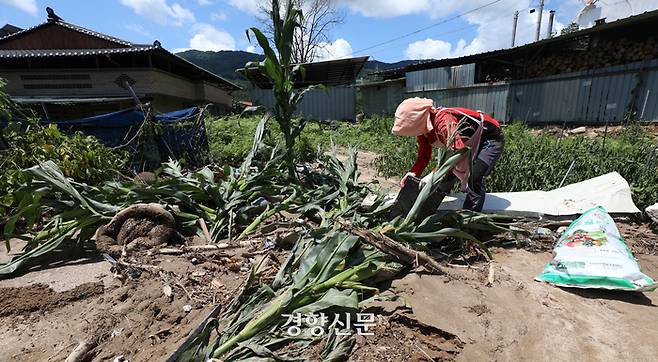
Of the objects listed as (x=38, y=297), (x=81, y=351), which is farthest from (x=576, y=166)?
(x=38, y=297)

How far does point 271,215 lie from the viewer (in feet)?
9.25

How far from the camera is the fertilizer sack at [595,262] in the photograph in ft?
5.60

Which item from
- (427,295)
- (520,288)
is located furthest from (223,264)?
(520,288)

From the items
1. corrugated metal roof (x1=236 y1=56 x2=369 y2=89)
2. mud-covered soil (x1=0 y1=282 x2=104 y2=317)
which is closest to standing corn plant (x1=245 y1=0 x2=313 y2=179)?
mud-covered soil (x1=0 y1=282 x2=104 y2=317)

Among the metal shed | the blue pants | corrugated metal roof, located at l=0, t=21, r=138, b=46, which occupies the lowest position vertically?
the blue pants

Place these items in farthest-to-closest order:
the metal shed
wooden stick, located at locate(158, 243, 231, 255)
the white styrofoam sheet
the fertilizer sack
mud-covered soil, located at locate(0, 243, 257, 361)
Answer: the metal shed
the white styrofoam sheet
wooden stick, located at locate(158, 243, 231, 255)
the fertilizer sack
mud-covered soil, located at locate(0, 243, 257, 361)

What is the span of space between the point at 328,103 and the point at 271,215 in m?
11.5

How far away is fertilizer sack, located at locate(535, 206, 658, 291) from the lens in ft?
5.60

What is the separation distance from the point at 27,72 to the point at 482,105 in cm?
1590

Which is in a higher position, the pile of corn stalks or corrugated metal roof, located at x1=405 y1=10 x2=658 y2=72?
corrugated metal roof, located at x1=405 y1=10 x2=658 y2=72

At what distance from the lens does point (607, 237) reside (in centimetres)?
195

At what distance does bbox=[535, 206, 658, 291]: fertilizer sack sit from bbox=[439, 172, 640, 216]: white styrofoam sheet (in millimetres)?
592

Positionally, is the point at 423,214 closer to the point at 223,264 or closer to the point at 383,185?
the point at 223,264

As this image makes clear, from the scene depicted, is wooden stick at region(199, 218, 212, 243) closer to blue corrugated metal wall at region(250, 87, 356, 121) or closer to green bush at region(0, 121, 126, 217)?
green bush at region(0, 121, 126, 217)
